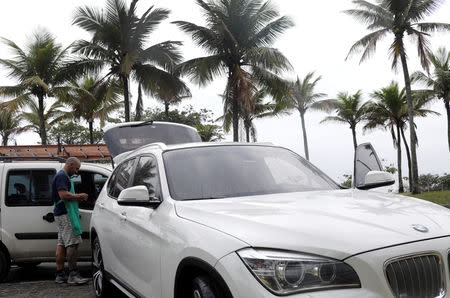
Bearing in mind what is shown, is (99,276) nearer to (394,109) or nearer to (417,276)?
(417,276)

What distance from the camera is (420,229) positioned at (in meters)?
2.54

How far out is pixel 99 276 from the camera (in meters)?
5.41

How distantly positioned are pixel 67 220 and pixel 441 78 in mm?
34011

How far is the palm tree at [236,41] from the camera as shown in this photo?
2423 cm

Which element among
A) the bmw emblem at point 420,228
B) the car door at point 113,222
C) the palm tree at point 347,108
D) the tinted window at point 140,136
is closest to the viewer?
the bmw emblem at point 420,228

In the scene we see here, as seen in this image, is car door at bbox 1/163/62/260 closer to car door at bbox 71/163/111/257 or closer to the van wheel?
the van wheel

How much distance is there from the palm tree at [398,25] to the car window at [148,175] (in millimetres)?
26172

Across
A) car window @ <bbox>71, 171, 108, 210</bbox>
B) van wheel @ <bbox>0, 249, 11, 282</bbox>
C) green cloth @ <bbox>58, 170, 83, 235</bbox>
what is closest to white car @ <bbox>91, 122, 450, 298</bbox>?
green cloth @ <bbox>58, 170, 83, 235</bbox>

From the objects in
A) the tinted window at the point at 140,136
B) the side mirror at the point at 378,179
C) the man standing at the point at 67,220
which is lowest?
the man standing at the point at 67,220

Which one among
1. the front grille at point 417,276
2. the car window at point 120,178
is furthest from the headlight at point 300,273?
the car window at point 120,178

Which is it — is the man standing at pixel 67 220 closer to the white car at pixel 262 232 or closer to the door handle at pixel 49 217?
the door handle at pixel 49 217

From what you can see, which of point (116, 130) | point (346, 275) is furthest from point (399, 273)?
point (116, 130)

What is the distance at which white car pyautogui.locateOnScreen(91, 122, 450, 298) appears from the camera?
2309mm

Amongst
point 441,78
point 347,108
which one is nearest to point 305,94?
point 347,108
